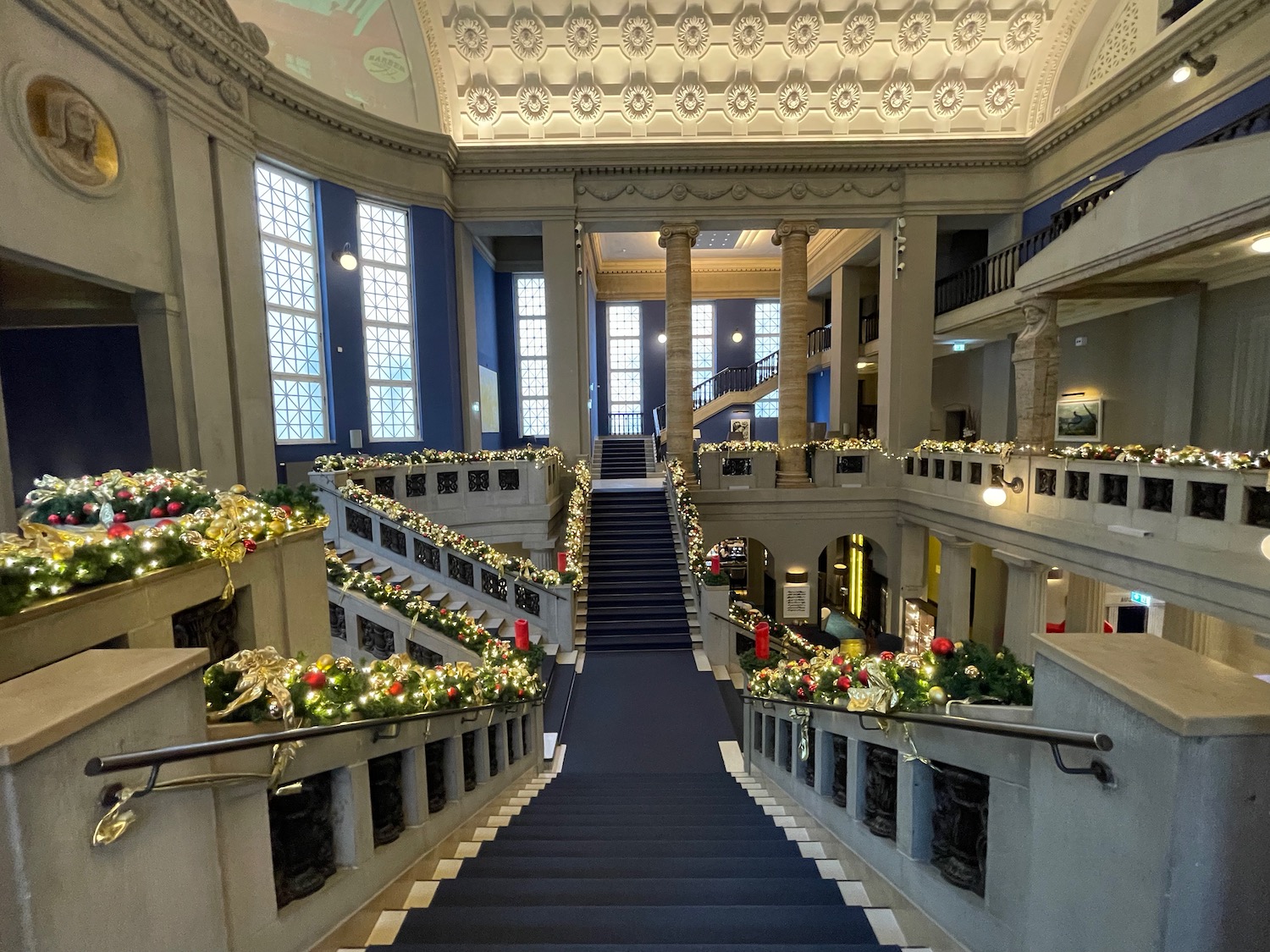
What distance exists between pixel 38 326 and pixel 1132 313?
2128cm

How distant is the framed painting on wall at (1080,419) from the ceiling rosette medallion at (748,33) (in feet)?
38.3

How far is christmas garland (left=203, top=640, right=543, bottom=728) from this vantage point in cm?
247

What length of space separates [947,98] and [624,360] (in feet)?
47.7

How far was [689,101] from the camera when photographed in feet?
49.5

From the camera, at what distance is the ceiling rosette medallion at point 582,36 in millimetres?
14023

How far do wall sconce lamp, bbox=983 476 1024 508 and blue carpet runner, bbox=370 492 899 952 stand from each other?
6.49 meters

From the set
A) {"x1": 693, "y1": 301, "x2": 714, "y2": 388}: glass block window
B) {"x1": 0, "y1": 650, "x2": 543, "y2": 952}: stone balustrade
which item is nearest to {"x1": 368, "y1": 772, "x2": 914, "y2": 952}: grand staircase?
{"x1": 0, "y1": 650, "x2": 543, "y2": 952}: stone balustrade

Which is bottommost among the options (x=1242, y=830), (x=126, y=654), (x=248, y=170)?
(x=1242, y=830)

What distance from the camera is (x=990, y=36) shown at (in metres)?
14.5

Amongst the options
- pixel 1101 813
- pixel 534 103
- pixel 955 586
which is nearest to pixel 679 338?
pixel 534 103

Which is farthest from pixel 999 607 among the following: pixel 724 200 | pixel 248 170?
pixel 248 170

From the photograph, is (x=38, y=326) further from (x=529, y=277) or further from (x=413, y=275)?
(x=529, y=277)

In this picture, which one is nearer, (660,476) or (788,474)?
(788,474)

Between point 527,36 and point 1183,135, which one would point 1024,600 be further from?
point 527,36
